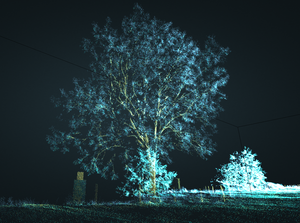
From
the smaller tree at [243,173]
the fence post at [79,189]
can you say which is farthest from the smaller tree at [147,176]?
the smaller tree at [243,173]

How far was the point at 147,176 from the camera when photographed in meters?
13.2

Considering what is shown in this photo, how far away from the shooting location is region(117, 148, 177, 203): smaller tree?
42.0ft

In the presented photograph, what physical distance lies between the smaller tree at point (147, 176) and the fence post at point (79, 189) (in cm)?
244

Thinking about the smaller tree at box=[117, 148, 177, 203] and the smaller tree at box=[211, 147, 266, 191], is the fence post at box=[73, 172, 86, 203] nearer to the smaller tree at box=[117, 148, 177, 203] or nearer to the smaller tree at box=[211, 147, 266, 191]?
the smaller tree at box=[117, 148, 177, 203]

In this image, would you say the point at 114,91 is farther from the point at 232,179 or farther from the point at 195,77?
the point at 232,179

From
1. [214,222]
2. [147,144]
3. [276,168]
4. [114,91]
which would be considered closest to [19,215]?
[214,222]

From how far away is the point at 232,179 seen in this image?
28.3 metres

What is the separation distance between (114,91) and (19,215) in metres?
9.72

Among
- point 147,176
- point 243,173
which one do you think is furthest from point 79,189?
point 243,173

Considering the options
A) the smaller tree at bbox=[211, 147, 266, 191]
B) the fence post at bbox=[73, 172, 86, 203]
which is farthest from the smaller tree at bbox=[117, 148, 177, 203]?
the smaller tree at bbox=[211, 147, 266, 191]

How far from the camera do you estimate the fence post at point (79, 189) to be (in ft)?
40.0

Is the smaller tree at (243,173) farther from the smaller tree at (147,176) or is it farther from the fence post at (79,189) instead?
the fence post at (79,189)

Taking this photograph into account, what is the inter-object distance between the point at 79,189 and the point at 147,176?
13.5ft

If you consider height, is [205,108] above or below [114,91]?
below
